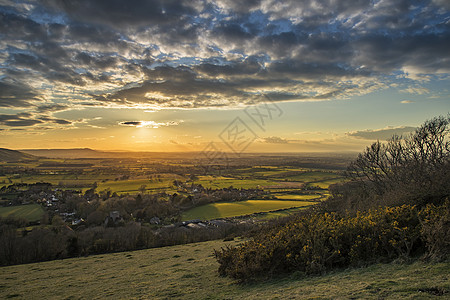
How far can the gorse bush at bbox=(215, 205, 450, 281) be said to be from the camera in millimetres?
8586

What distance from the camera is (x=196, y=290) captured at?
32.3ft

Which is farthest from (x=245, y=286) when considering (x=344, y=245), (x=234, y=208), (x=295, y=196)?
(x=295, y=196)

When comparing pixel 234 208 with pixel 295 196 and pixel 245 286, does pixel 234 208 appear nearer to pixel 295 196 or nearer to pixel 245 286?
pixel 295 196

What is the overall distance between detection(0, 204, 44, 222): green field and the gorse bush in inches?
2110

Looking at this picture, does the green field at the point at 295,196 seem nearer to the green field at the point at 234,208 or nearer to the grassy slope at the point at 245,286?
the green field at the point at 234,208

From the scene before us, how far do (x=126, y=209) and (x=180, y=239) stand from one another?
29.2 m

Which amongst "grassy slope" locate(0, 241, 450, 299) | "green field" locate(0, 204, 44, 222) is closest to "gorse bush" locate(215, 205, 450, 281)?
"grassy slope" locate(0, 241, 450, 299)

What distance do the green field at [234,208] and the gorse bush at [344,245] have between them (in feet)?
139

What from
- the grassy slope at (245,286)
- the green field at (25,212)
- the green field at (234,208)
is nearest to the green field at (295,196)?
the green field at (234,208)

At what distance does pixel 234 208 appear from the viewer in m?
57.8

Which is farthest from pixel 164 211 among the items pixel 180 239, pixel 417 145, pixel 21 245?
pixel 417 145

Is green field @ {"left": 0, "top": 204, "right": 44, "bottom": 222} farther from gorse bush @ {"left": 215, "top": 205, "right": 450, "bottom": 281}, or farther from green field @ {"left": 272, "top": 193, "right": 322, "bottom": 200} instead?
green field @ {"left": 272, "top": 193, "right": 322, "bottom": 200}

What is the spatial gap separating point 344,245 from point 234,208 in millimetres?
49143

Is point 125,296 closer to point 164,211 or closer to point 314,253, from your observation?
point 314,253
